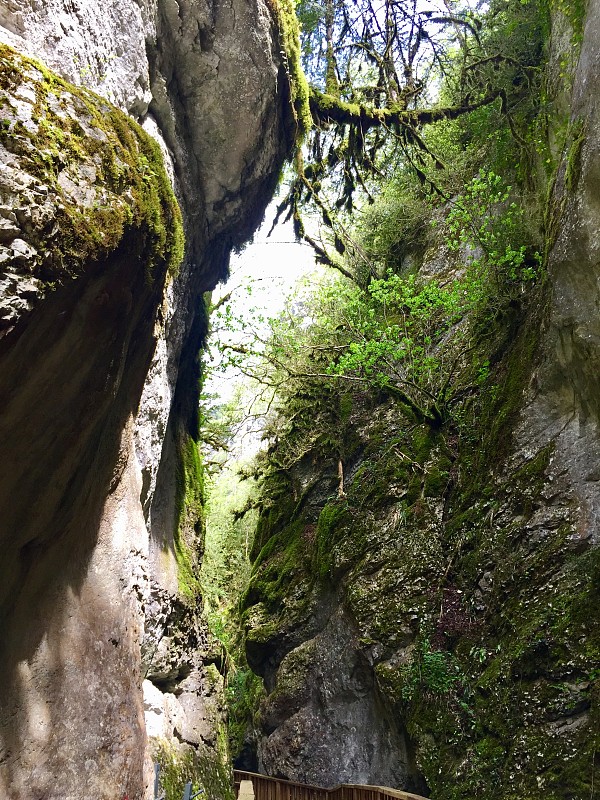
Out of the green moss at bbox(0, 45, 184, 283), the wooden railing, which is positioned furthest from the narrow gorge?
the wooden railing

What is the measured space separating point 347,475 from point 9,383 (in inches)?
418

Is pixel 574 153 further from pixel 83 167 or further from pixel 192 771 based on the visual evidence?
pixel 192 771

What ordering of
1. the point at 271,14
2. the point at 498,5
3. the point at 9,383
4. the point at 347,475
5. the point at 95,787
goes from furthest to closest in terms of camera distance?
the point at 347,475
the point at 498,5
the point at 271,14
the point at 95,787
the point at 9,383

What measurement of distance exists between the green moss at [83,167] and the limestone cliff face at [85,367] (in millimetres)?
11

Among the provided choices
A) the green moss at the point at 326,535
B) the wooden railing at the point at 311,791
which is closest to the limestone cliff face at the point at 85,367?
the wooden railing at the point at 311,791

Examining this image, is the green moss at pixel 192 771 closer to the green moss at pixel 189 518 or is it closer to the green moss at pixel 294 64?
the green moss at pixel 189 518

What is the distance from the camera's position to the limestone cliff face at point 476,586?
6332mm

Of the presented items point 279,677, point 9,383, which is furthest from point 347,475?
point 9,383

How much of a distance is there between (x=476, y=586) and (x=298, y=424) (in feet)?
23.4

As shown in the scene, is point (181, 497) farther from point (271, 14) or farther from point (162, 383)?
point (271, 14)

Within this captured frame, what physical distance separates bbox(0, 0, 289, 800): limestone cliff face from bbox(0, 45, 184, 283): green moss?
1 centimetres

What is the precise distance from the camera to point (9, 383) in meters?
2.91

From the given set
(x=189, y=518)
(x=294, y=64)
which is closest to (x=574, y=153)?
(x=294, y=64)

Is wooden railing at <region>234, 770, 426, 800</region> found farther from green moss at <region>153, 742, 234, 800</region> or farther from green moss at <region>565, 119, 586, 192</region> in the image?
green moss at <region>565, 119, 586, 192</region>
